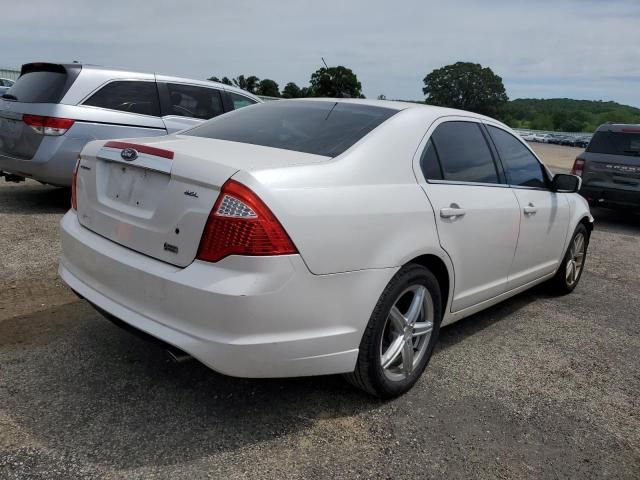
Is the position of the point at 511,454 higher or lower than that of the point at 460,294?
lower

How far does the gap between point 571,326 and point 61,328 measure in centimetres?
365

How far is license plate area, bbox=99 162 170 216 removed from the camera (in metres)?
2.53

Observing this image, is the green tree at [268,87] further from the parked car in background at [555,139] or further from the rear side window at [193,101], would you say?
the parked car in background at [555,139]

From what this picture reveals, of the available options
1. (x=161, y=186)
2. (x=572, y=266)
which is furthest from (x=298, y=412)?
(x=572, y=266)

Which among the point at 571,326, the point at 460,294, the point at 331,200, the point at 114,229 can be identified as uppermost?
the point at 331,200

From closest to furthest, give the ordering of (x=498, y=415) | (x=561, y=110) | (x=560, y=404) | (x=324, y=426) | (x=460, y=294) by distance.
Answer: (x=324, y=426) < (x=498, y=415) < (x=560, y=404) < (x=460, y=294) < (x=561, y=110)

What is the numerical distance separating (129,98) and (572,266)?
5213mm

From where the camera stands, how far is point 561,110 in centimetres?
12875

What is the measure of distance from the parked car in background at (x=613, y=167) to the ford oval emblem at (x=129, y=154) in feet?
27.2

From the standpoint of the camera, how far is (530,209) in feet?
13.3

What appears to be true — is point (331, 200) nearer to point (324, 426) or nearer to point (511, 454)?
point (324, 426)

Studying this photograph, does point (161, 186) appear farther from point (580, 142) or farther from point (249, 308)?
point (580, 142)

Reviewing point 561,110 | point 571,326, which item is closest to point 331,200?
point 571,326

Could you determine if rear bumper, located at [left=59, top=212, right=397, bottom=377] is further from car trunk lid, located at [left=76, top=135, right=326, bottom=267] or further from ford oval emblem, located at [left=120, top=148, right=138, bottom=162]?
ford oval emblem, located at [left=120, top=148, right=138, bottom=162]
